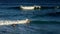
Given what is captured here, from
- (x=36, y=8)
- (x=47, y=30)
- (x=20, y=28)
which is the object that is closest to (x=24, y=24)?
(x=20, y=28)

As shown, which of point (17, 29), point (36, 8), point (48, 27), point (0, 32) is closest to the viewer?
point (0, 32)

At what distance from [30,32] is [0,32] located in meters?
5.15

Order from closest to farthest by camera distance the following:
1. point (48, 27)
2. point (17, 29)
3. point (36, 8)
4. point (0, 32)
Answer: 1. point (0, 32)
2. point (17, 29)
3. point (48, 27)
4. point (36, 8)

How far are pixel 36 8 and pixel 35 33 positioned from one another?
1822 inches

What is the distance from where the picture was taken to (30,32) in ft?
135

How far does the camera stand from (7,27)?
144 ft

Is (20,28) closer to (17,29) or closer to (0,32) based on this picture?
(17,29)

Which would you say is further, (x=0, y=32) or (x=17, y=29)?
(x=17, y=29)

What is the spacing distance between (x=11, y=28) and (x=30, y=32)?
4.09 metres

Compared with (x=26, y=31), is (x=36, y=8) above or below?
above

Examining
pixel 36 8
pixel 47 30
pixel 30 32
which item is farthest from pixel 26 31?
pixel 36 8

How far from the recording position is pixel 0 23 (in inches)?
1730

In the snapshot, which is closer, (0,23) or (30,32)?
(30,32)

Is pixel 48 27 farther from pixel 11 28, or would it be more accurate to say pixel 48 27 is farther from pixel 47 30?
pixel 11 28
